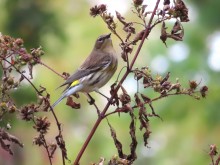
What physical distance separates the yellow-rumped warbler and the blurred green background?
72 cm

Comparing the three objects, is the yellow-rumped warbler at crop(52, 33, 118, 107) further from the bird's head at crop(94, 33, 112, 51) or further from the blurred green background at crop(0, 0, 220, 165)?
the blurred green background at crop(0, 0, 220, 165)

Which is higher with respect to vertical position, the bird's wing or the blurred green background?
the blurred green background

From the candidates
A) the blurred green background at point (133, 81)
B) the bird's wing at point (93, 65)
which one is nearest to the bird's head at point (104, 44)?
the bird's wing at point (93, 65)

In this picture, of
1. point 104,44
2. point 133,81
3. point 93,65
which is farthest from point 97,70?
point 133,81

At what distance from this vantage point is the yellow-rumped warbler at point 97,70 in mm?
3762

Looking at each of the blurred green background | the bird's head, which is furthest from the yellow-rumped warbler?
the blurred green background

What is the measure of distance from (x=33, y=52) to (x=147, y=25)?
401mm

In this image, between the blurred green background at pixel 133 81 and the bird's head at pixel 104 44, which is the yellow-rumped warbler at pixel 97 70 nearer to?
the bird's head at pixel 104 44

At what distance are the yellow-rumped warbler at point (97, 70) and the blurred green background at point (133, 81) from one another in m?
0.72

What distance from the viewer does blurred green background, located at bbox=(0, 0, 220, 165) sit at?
7539 mm

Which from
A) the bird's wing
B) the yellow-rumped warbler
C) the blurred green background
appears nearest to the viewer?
the yellow-rumped warbler

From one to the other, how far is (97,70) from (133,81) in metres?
3.21

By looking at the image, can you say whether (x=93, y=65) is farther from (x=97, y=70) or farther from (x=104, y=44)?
(x=104, y=44)

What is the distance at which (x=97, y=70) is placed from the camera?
161 inches
